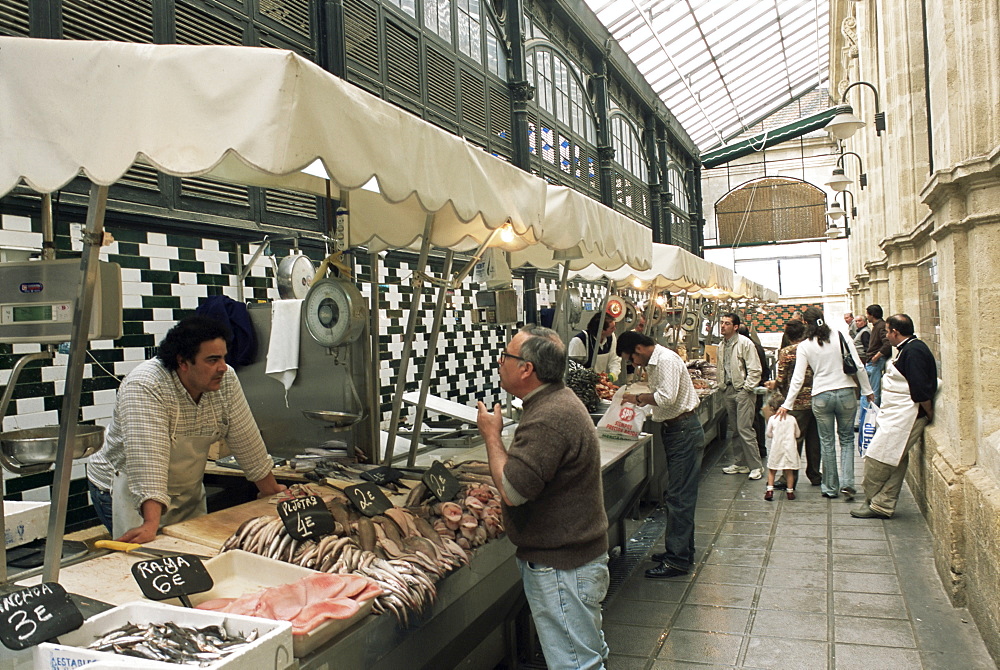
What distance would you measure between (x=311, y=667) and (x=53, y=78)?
187cm

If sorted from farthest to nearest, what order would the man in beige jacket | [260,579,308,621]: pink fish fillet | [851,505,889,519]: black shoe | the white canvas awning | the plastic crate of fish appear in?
the man in beige jacket → [851,505,889,519]: black shoe → the plastic crate of fish → [260,579,308,621]: pink fish fillet → the white canvas awning

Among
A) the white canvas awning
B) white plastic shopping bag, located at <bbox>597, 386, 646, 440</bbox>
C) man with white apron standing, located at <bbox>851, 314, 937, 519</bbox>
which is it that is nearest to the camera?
the white canvas awning

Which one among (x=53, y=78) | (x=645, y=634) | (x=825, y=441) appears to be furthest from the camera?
(x=825, y=441)

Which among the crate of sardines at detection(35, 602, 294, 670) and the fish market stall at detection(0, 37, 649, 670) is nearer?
the crate of sardines at detection(35, 602, 294, 670)

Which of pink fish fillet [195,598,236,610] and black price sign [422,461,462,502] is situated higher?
black price sign [422,461,462,502]

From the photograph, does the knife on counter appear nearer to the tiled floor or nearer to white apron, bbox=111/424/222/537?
white apron, bbox=111/424/222/537

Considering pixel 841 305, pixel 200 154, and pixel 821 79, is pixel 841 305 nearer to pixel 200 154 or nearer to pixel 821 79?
pixel 821 79

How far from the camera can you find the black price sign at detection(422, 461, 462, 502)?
3748 mm

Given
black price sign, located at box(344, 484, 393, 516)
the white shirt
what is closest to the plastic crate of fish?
black price sign, located at box(344, 484, 393, 516)

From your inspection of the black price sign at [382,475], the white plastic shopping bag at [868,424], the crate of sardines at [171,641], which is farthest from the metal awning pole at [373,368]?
the white plastic shopping bag at [868,424]

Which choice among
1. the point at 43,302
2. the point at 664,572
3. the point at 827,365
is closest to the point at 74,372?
the point at 43,302

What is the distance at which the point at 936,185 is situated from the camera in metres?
5.18

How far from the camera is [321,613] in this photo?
7.81 feet

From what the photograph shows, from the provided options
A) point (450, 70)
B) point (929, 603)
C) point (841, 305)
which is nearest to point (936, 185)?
point (929, 603)
